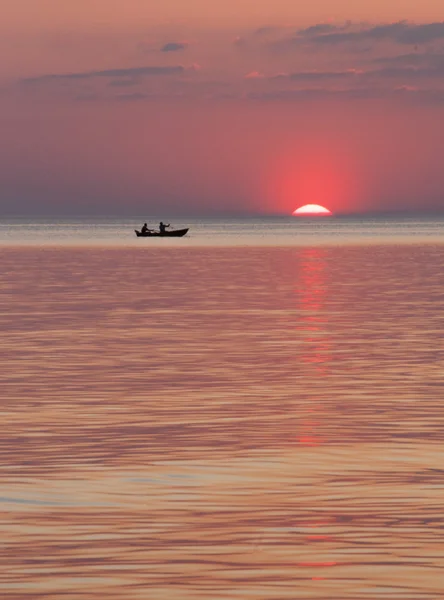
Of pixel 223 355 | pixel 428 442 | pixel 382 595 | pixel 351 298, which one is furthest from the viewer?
pixel 351 298

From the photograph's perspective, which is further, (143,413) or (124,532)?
(143,413)

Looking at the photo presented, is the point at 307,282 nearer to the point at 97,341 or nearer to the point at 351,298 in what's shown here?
the point at 351,298

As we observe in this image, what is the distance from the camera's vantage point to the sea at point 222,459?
1262 centimetres

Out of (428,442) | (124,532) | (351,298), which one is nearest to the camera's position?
(124,532)

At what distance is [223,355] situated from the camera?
30594mm

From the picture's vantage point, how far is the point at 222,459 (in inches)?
706

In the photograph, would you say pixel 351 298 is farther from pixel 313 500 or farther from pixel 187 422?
pixel 313 500

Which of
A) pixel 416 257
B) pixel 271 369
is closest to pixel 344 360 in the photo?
pixel 271 369

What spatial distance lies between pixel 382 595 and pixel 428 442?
759 centimetres

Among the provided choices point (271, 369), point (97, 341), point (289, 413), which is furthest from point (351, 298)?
point (289, 413)

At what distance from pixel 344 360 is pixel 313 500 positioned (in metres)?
14.4

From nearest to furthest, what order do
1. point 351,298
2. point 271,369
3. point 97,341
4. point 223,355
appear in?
1. point 271,369
2. point 223,355
3. point 97,341
4. point 351,298

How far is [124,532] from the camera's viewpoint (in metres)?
14.0

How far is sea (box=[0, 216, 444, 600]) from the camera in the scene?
12617mm
